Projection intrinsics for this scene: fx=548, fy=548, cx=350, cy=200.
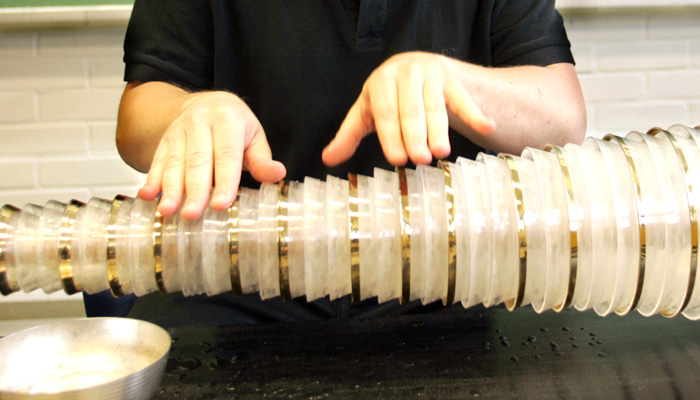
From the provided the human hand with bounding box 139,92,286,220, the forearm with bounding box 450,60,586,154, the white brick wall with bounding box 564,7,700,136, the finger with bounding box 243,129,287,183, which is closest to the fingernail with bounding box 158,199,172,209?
the human hand with bounding box 139,92,286,220

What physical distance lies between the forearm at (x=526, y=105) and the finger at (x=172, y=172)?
0.31 meters

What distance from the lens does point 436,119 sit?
1.56 feet

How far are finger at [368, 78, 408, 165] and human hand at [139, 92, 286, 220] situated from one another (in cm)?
11

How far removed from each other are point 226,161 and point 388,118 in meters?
0.15

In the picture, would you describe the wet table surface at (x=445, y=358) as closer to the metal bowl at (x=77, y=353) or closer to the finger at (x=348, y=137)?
the metal bowl at (x=77, y=353)

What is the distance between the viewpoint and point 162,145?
54 centimetres

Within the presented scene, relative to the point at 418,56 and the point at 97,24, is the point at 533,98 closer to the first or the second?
the point at 418,56

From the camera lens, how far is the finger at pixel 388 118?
0.48m

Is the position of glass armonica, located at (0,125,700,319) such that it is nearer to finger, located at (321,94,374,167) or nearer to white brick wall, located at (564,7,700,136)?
finger, located at (321,94,374,167)

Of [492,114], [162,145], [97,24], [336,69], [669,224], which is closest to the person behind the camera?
[669,224]

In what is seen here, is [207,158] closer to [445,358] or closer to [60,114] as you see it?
[445,358]

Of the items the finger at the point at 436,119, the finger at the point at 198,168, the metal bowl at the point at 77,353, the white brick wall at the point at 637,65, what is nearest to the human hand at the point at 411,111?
the finger at the point at 436,119

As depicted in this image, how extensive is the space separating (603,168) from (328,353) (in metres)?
0.29

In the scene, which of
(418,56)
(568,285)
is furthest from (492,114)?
(568,285)
